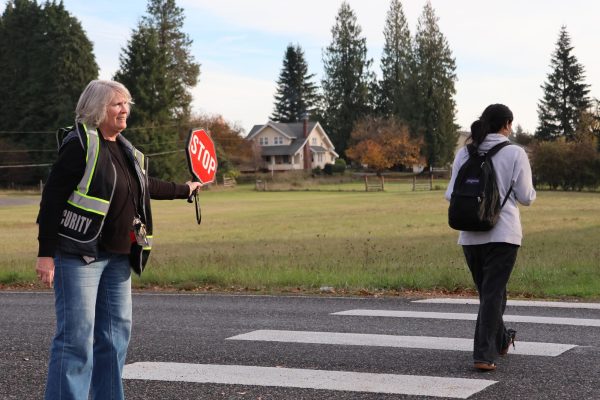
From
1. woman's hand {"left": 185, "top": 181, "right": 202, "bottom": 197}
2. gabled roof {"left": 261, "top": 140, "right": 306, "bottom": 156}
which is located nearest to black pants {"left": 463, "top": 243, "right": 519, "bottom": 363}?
woman's hand {"left": 185, "top": 181, "right": 202, "bottom": 197}

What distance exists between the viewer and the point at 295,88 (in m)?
131

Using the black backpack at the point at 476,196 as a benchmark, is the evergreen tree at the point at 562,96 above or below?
above

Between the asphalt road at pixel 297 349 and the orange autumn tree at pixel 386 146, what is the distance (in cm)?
8659

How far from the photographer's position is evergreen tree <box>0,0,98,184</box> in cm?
8081

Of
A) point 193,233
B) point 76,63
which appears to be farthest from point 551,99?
point 193,233

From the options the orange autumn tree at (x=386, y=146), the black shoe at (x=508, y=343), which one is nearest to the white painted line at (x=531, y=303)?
the black shoe at (x=508, y=343)

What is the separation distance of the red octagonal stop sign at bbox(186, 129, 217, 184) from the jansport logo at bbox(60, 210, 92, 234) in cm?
132

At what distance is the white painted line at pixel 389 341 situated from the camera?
6453 millimetres

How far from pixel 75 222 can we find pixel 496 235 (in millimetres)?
3160

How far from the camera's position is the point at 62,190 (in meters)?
4.15

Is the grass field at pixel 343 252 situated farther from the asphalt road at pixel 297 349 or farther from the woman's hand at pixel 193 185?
the woman's hand at pixel 193 185

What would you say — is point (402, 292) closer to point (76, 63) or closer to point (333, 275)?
point (333, 275)

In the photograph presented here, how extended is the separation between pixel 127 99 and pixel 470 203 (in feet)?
8.92

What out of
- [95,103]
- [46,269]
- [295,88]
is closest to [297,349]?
[46,269]
